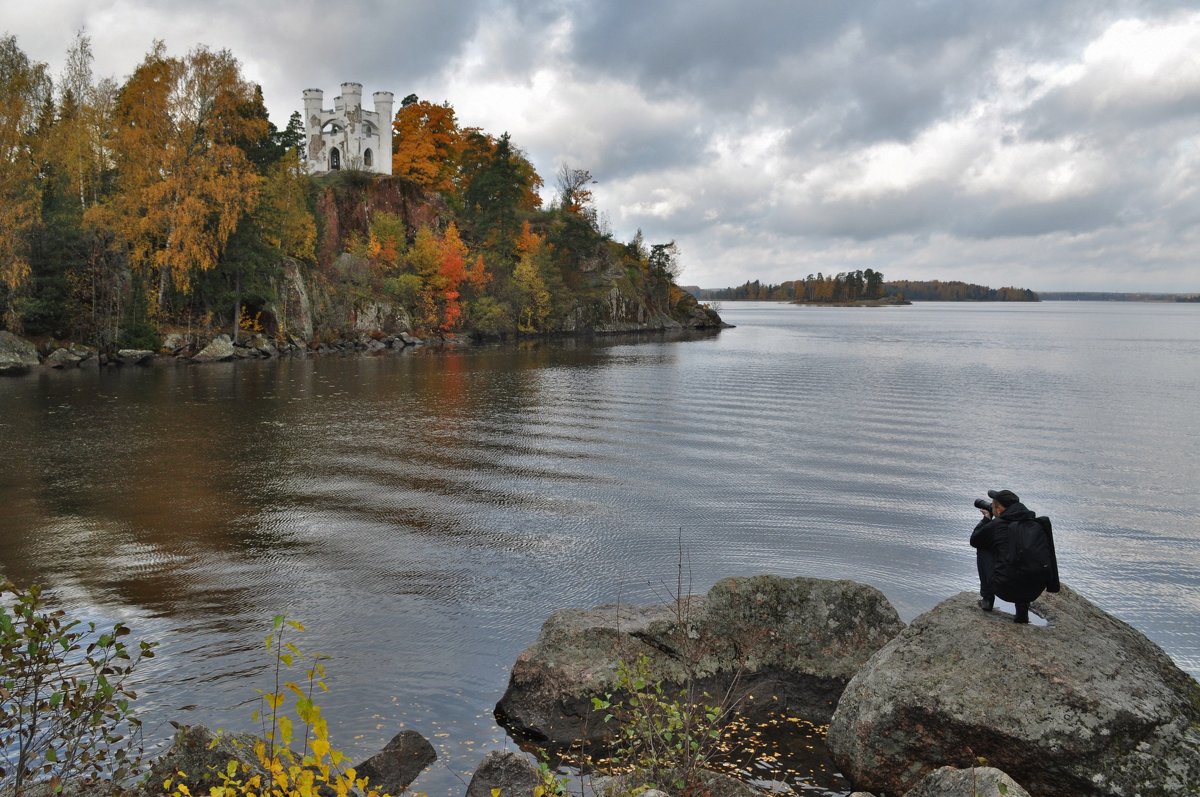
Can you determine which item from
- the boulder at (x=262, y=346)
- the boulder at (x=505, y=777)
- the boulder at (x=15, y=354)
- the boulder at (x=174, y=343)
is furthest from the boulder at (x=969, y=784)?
the boulder at (x=262, y=346)

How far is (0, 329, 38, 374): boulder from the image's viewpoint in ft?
144

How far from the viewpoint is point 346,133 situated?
295 ft

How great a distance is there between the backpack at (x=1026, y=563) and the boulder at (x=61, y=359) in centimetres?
5316

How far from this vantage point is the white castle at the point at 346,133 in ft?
293

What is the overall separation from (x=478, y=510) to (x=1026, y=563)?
504 inches

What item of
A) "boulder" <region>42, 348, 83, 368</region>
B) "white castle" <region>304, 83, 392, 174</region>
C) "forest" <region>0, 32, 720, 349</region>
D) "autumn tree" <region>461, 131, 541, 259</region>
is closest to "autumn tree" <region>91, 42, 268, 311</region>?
"forest" <region>0, 32, 720, 349</region>

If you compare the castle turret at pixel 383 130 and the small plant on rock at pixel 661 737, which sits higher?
the castle turret at pixel 383 130

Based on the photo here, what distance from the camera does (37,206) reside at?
47.2 m

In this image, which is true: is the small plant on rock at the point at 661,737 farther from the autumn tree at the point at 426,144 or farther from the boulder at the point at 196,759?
the autumn tree at the point at 426,144

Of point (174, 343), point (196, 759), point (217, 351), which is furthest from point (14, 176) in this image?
point (196, 759)

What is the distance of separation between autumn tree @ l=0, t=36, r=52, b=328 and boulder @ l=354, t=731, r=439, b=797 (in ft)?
162

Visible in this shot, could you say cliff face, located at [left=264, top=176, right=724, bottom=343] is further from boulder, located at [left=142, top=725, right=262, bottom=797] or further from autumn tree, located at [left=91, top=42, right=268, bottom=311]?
boulder, located at [left=142, top=725, right=262, bottom=797]

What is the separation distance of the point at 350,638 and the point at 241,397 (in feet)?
93.2

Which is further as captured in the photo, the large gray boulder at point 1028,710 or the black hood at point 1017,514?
the black hood at point 1017,514
